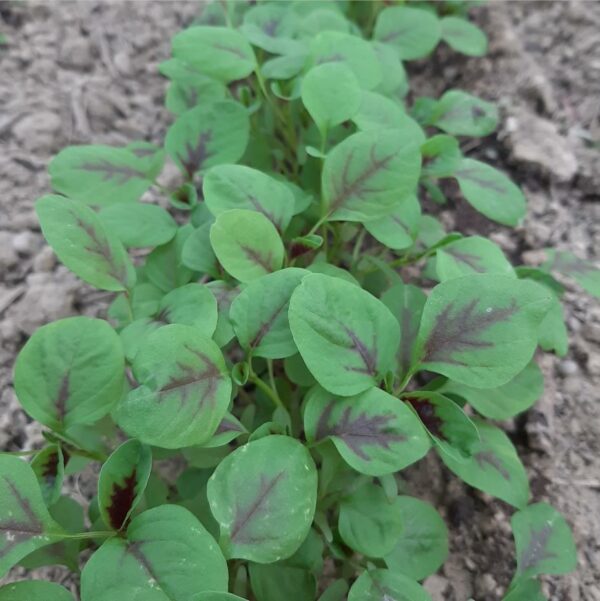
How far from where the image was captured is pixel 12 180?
1.48 metres

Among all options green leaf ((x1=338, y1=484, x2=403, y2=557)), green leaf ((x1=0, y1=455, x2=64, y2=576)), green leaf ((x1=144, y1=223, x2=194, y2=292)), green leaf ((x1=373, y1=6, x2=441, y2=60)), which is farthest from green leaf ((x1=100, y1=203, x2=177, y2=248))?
green leaf ((x1=373, y1=6, x2=441, y2=60))

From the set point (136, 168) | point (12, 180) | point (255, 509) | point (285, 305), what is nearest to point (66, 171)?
point (136, 168)

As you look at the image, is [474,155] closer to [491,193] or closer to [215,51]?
[491,193]

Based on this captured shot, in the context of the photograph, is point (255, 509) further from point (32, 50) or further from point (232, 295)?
point (32, 50)

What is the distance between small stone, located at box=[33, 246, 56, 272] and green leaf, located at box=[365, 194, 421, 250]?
0.73 metres

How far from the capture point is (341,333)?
2.78 feet

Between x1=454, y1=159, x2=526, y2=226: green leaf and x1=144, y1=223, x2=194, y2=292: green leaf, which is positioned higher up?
x1=454, y1=159, x2=526, y2=226: green leaf

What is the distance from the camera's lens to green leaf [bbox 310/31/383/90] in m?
1.23

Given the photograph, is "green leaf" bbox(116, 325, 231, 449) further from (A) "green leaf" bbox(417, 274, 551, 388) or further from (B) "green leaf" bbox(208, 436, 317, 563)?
(A) "green leaf" bbox(417, 274, 551, 388)

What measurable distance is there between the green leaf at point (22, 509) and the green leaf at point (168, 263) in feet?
1.32

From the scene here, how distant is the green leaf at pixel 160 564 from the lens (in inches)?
28.3

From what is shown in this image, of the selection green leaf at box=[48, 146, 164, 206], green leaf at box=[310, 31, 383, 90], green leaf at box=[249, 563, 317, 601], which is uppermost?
green leaf at box=[310, 31, 383, 90]

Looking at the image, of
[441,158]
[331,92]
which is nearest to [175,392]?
[331,92]

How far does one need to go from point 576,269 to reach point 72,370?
0.91 m
